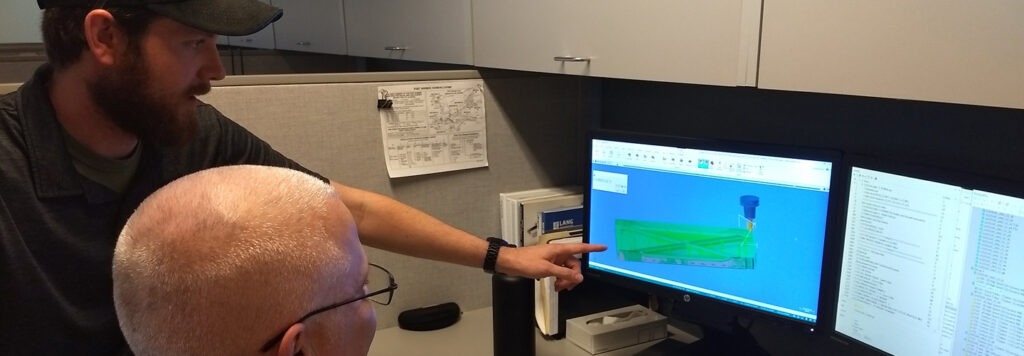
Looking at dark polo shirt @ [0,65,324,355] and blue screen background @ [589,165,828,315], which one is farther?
blue screen background @ [589,165,828,315]

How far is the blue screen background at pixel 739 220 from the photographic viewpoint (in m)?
1.20

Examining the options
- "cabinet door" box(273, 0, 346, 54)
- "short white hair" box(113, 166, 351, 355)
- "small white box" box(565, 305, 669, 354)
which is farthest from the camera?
"cabinet door" box(273, 0, 346, 54)

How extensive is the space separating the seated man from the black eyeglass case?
864 mm

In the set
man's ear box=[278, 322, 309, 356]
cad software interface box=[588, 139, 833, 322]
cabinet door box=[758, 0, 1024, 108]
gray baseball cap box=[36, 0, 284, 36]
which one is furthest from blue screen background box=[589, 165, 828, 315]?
man's ear box=[278, 322, 309, 356]

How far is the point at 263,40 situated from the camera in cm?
298

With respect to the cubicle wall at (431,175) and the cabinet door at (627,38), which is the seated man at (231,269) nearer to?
the cabinet door at (627,38)

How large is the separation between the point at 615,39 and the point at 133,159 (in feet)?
2.61

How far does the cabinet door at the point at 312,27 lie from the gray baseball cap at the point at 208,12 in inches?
45.6

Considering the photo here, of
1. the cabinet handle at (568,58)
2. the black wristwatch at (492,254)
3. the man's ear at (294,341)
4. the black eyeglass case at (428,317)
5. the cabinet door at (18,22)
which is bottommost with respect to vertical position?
the black eyeglass case at (428,317)

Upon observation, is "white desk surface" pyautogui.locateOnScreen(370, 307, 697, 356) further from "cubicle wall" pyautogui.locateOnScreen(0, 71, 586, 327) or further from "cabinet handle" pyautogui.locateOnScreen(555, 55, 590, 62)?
"cabinet handle" pyautogui.locateOnScreen(555, 55, 590, 62)

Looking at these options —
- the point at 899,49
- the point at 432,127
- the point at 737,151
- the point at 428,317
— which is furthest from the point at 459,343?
the point at 899,49

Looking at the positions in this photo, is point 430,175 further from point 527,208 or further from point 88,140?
point 88,140

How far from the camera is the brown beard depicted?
41.7 inches

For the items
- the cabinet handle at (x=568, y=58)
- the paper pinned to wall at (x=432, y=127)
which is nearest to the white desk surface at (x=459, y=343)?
the paper pinned to wall at (x=432, y=127)
